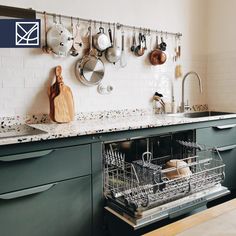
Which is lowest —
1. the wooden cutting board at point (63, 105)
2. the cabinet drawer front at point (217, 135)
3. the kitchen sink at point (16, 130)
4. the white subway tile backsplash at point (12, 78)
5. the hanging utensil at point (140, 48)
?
the cabinet drawer front at point (217, 135)

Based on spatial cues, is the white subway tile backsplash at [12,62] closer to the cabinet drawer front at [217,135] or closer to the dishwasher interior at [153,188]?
the dishwasher interior at [153,188]

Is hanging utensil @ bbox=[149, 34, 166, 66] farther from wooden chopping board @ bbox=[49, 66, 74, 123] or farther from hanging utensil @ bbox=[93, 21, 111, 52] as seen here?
wooden chopping board @ bbox=[49, 66, 74, 123]

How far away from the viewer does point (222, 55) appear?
2867 mm

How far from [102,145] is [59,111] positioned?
48 cm

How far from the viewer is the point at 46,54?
198 centimetres

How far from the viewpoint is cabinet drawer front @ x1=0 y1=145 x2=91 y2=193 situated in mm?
1345

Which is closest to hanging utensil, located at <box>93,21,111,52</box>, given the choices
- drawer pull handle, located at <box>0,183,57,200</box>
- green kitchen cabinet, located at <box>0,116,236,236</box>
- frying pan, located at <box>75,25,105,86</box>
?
frying pan, located at <box>75,25,105,86</box>

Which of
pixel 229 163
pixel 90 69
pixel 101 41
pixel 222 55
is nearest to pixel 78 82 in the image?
pixel 90 69

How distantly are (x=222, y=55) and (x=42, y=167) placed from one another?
2.25 meters

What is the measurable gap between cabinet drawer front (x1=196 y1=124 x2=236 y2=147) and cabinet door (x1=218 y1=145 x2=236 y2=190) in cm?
5

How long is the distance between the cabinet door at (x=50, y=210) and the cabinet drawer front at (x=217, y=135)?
103 cm

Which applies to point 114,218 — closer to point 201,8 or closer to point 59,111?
point 59,111

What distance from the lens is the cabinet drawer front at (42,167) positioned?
1345 mm

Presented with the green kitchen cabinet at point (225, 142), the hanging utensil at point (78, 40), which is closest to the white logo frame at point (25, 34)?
the hanging utensil at point (78, 40)
